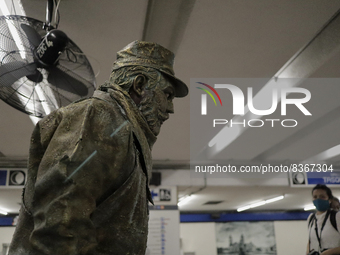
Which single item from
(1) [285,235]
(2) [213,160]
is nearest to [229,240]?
(1) [285,235]

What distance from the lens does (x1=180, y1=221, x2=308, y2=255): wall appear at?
43.4 ft

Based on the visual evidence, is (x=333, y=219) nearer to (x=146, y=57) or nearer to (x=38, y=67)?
(x=146, y=57)

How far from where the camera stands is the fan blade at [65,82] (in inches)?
77.2

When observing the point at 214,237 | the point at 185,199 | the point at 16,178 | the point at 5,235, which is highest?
the point at 16,178

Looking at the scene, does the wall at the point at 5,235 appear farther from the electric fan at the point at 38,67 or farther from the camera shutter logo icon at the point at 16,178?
the electric fan at the point at 38,67

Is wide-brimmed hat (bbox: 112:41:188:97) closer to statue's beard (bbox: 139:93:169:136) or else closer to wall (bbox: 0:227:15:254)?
statue's beard (bbox: 139:93:169:136)

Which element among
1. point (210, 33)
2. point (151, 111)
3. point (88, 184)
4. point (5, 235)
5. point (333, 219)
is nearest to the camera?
point (88, 184)

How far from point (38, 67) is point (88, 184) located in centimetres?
131

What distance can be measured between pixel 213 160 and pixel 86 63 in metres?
5.46

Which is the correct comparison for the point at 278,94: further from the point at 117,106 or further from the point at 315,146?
the point at 117,106

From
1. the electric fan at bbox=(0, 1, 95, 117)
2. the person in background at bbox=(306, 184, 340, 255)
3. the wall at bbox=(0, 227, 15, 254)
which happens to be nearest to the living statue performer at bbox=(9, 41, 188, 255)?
the electric fan at bbox=(0, 1, 95, 117)

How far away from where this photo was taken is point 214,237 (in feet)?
44.5

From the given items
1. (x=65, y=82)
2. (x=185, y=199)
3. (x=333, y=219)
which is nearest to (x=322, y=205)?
(x=333, y=219)

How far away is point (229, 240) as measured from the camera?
13.9 meters
